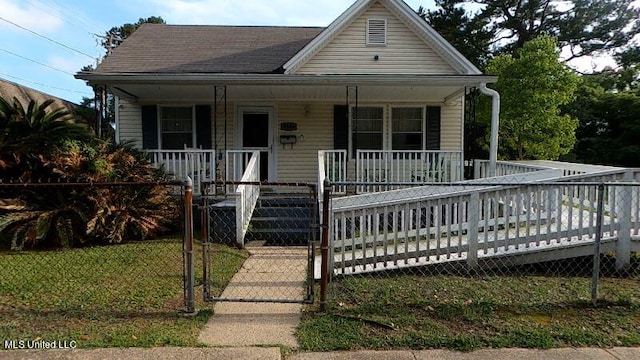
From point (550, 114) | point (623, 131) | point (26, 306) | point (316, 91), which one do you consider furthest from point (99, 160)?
point (623, 131)

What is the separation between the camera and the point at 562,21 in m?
25.5

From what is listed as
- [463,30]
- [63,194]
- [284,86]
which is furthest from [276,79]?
[463,30]

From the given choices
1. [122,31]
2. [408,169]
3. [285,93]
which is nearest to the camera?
[408,169]

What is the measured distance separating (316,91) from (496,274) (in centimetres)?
624

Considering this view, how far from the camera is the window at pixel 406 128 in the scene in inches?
448

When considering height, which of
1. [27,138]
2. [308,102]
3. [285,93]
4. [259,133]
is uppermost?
[285,93]

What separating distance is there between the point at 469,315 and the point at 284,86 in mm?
6678

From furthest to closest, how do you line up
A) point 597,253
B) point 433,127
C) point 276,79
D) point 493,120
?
point 433,127
point 493,120
point 276,79
point 597,253

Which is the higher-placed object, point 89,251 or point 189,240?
point 189,240

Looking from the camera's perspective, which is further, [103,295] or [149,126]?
[149,126]

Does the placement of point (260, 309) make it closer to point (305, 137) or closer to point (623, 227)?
point (623, 227)

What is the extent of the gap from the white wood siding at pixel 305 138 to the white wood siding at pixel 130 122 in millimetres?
3754

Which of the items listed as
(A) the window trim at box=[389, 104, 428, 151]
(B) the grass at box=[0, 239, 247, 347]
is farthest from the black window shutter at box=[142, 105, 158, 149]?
(A) the window trim at box=[389, 104, 428, 151]

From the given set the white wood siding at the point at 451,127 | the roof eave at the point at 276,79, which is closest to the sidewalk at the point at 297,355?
the roof eave at the point at 276,79
